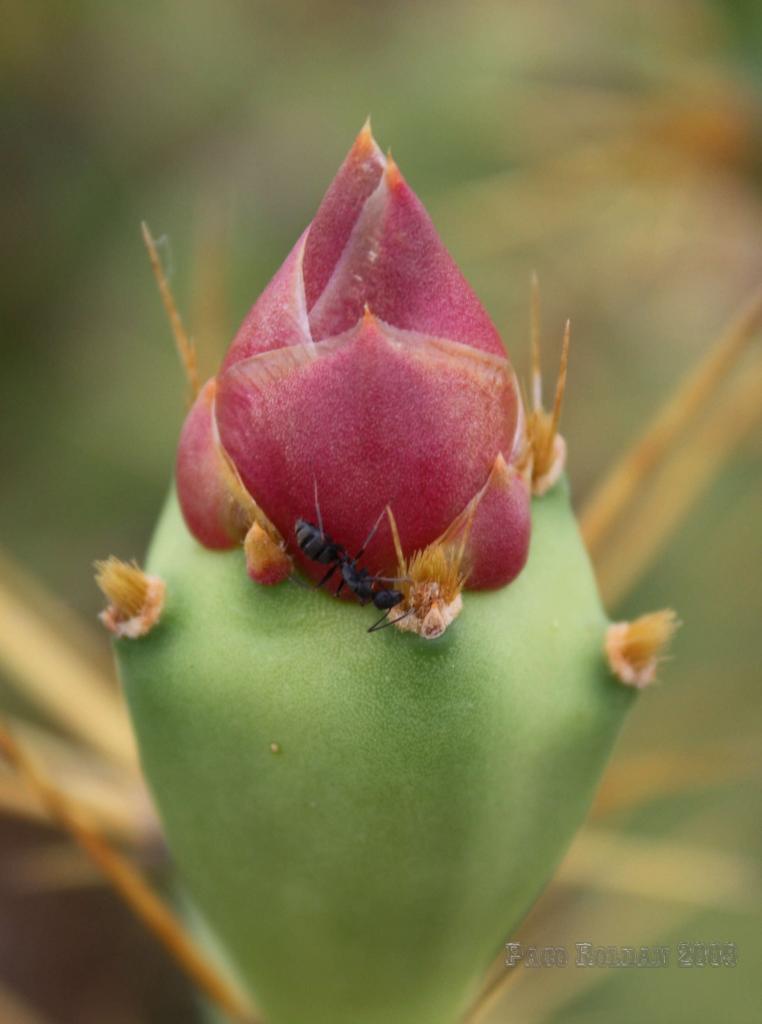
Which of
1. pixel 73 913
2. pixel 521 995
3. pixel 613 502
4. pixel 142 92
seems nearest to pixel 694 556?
pixel 521 995

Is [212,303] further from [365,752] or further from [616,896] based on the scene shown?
[616,896]

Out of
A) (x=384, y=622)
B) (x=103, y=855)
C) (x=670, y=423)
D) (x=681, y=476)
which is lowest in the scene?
(x=103, y=855)

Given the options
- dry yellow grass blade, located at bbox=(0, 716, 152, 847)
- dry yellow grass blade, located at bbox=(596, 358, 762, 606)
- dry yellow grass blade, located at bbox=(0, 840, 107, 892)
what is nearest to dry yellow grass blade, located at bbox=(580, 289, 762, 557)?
dry yellow grass blade, located at bbox=(596, 358, 762, 606)

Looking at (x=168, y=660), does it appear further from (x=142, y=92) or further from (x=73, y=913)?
(x=142, y=92)

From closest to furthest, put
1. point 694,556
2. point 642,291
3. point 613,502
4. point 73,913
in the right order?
point 613,502, point 694,556, point 642,291, point 73,913

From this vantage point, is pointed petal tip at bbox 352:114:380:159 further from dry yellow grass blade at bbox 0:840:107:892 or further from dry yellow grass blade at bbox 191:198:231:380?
dry yellow grass blade at bbox 0:840:107:892

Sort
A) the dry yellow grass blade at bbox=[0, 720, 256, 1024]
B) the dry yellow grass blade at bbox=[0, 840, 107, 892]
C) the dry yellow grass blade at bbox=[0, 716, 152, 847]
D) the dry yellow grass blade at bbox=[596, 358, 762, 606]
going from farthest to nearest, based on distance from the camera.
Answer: the dry yellow grass blade at bbox=[0, 840, 107, 892]
the dry yellow grass blade at bbox=[596, 358, 762, 606]
the dry yellow grass blade at bbox=[0, 716, 152, 847]
the dry yellow grass blade at bbox=[0, 720, 256, 1024]

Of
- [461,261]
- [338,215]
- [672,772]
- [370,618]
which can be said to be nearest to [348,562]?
[370,618]
